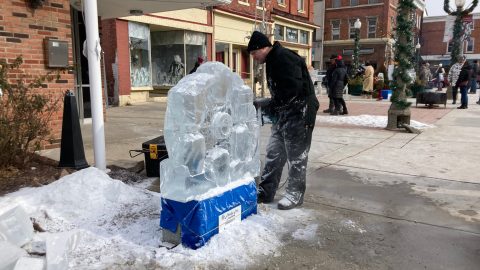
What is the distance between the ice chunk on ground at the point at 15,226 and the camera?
3074 mm

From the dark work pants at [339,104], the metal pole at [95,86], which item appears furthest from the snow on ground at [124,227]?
the dark work pants at [339,104]

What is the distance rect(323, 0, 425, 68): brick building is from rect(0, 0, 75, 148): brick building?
3891cm

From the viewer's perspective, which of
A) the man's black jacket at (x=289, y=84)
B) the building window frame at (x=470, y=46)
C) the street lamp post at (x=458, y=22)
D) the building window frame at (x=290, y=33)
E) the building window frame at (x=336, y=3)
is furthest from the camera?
the building window frame at (x=470, y=46)

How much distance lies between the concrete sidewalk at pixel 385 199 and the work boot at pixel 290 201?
0.32ft

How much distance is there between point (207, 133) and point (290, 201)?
1.41m

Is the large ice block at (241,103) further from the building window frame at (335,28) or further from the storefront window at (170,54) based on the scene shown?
the building window frame at (335,28)

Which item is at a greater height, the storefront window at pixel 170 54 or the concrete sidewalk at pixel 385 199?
the storefront window at pixel 170 54

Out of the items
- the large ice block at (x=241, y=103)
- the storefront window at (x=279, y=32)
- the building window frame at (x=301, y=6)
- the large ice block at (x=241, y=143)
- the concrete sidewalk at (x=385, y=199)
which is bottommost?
the concrete sidewalk at (x=385, y=199)

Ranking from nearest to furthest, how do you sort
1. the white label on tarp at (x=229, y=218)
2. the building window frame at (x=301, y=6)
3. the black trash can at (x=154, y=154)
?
1. the white label on tarp at (x=229, y=218)
2. the black trash can at (x=154, y=154)
3. the building window frame at (x=301, y=6)

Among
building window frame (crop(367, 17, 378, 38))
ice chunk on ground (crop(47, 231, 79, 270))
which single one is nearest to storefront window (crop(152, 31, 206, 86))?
ice chunk on ground (crop(47, 231, 79, 270))

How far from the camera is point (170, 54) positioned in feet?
61.0

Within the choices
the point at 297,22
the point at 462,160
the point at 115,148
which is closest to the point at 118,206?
the point at 115,148

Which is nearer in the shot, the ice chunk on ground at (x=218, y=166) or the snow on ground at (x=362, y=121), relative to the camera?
the ice chunk on ground at (x=218, y=166)

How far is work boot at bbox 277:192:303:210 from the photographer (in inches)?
165
